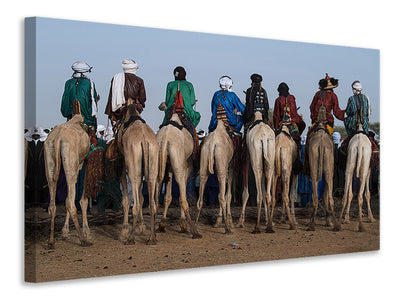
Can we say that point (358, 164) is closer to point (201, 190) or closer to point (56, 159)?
point (201, 190)

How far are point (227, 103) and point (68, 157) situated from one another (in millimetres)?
2842

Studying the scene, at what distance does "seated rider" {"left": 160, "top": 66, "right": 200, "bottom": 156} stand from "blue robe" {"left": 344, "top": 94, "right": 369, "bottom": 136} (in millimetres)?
2813

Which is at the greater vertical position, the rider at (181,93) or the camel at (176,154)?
the rider at (181,93)

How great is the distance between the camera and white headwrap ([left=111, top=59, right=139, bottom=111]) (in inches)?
356

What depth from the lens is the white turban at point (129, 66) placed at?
29.7ft

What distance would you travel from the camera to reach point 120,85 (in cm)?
908

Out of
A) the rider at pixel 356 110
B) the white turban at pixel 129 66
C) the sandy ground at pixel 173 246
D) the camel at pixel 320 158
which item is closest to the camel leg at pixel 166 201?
the sandy ground at pixel 173 246

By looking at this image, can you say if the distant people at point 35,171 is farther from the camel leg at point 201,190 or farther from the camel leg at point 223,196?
the camel leg at point 223,196

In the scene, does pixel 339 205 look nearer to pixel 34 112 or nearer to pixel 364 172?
pixel 364 172

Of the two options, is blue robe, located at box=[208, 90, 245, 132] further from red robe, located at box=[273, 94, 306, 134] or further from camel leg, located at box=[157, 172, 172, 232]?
camel leg, located at box=[157, 172, 172, 232]

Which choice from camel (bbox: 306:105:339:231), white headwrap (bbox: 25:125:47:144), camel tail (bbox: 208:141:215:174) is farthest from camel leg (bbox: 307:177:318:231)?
white headwrap (bbox: 25:125:47:144)

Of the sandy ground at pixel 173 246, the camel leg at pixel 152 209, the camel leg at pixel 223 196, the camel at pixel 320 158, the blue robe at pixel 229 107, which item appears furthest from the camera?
the camel at pixel 320 158

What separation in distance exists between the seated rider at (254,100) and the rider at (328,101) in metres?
0.97

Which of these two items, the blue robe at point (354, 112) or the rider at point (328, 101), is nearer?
the rider at point (328, 101)
